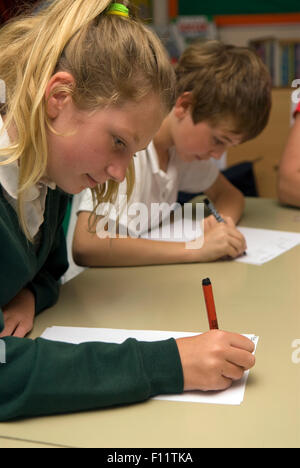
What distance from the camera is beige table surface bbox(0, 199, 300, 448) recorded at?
635 mm

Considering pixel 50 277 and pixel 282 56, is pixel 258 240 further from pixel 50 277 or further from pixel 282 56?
pixel 282 56

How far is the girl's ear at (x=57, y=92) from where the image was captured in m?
0.80

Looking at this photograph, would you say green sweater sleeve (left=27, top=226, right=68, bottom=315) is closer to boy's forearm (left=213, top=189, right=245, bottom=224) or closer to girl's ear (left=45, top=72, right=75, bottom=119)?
girl's ear (left=45, top=72, right=75, bottom=119)

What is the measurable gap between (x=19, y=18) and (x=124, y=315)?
519mm

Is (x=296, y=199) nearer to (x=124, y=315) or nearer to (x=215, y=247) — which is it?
(x=215, y=247)

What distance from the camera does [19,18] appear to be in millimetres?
923

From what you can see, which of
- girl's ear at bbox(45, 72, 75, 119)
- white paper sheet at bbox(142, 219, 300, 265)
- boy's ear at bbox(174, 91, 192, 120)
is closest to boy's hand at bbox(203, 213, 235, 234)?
white paper sheet at bbox(142, 219, 300, 265)

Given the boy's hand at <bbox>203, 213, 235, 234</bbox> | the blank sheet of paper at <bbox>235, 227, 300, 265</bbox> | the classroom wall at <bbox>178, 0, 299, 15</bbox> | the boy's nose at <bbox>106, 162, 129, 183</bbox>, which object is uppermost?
the boy's nose at <bbox>106, 162, 129, 183</bbox>

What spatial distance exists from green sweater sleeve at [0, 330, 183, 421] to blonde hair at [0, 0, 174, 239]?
8.8 inches

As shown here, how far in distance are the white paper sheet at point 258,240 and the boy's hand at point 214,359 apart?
0.47 m

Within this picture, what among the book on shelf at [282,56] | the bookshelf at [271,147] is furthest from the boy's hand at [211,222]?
the book on shelf at [282,56]

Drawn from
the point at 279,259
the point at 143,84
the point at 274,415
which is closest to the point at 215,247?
the point at 279,259

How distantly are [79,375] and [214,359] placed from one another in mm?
174

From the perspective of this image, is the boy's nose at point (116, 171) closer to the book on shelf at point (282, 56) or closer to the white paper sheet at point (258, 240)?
the white paper sheet at point (258, 240)
